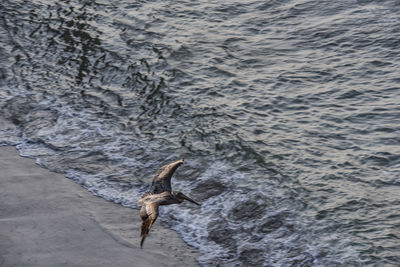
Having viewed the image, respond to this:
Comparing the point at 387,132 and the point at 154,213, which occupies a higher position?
the point at 154,213

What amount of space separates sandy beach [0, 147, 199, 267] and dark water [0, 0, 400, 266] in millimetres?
348

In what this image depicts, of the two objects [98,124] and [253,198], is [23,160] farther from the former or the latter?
[253,198]

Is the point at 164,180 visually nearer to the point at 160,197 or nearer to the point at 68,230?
the point at 160,197

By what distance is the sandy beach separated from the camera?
7.18 meters

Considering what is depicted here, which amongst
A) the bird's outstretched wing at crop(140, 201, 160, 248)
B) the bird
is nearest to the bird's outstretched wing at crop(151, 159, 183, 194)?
the bird

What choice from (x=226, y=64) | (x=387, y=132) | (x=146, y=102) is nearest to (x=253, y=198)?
(x=387, y=132)

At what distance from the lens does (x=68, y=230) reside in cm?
772

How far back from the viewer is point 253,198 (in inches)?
347

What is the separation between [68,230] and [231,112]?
4398mm

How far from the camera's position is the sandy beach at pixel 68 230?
7.18m

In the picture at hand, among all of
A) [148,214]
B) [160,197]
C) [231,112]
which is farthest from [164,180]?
[231,112]

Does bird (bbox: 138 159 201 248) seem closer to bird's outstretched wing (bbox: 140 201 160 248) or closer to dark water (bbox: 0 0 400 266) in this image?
bird's outstretched wing (bbox: 140 201 160 248)

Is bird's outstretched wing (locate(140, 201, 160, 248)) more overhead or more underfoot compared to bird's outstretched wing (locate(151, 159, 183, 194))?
more overhead

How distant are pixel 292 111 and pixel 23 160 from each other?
4.84 m
